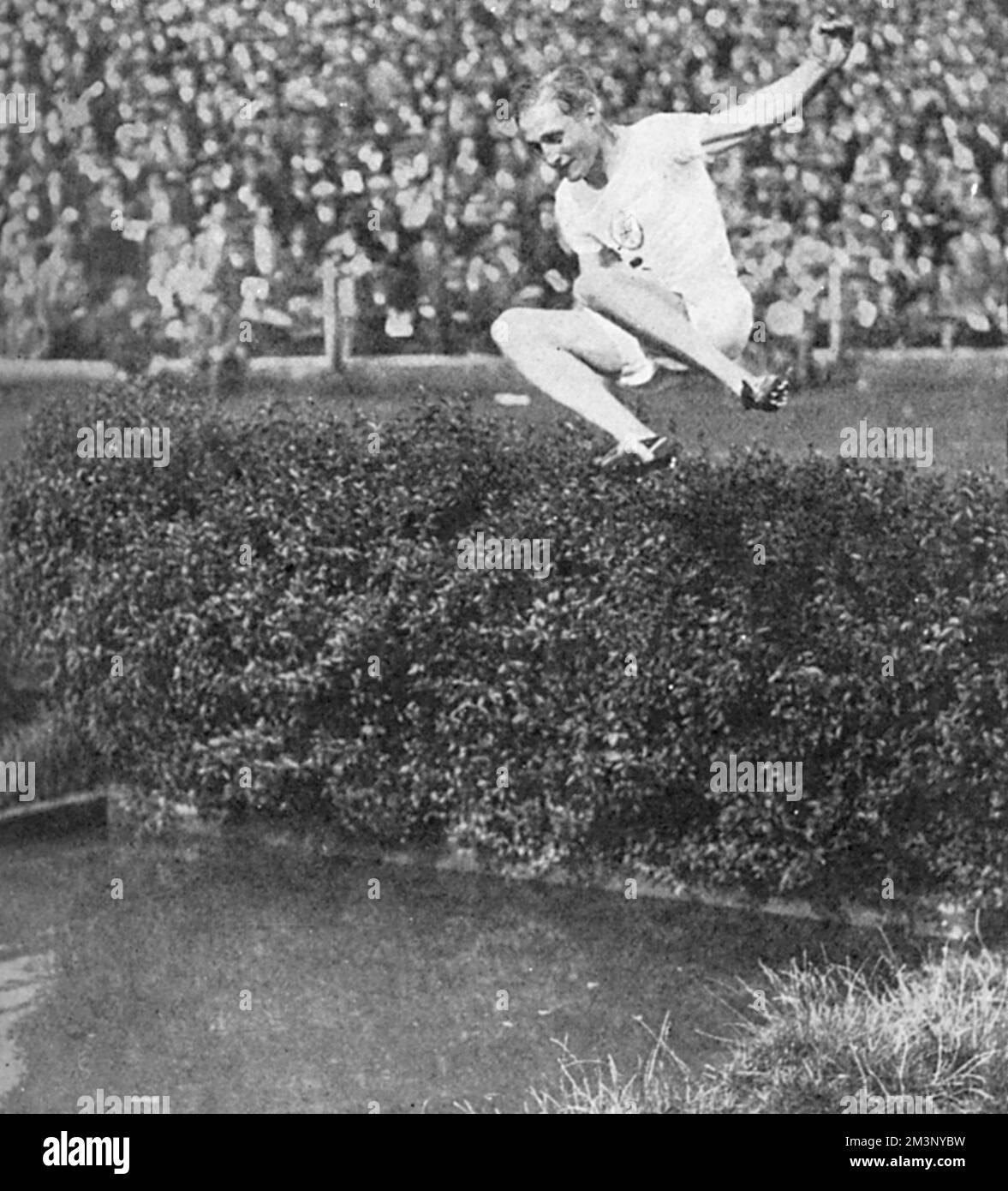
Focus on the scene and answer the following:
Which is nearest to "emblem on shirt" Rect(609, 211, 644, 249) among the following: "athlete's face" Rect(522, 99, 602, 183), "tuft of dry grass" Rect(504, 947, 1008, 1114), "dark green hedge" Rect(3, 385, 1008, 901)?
"athlete's face" Rect(522, 99, 602, 183)

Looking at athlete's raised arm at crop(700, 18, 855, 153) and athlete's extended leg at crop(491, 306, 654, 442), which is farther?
athlete's extended leg at crop(491, 306, 654, 442)

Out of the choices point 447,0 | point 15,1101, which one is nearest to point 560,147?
point 447,0

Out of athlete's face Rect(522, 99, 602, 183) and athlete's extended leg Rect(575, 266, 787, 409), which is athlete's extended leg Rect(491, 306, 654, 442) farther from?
athlete's face Rect(522, 99, 602, 183)

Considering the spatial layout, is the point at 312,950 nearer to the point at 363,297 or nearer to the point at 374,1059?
the point at 374,1059

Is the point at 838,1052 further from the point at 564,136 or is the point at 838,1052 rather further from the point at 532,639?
the point at 564,136

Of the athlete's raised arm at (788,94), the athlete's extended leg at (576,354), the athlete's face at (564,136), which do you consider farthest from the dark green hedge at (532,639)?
the athlete's raised arm at (788,94)

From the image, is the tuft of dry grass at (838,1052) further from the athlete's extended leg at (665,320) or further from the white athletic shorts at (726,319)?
the white athletic shorts at (726,319)

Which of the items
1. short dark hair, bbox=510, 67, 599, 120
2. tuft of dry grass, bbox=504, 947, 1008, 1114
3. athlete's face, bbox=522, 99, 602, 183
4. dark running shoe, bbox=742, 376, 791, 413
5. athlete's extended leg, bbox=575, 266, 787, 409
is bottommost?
tuft of dry grass, bbox=504, 947, 1008, 1114

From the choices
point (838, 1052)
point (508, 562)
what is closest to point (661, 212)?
point (508, 562)
